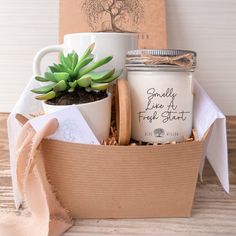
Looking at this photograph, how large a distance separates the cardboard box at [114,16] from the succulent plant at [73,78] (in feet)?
0.84

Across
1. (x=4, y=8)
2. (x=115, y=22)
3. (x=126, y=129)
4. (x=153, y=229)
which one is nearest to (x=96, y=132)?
(x=126, y=129)

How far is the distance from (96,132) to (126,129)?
0.17 feet

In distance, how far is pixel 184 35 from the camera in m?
0.76

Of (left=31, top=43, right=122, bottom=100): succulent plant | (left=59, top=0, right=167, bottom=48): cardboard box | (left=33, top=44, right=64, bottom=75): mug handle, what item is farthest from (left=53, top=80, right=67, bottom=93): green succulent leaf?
(left=59, top=0, right=167, bottom=48): cardboard box

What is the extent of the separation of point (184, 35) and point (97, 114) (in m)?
0.40

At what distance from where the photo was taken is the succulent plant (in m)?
0.45

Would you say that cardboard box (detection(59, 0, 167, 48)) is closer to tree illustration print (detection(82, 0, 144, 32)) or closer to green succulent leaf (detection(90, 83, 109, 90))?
tree illustration print (detection(82, 0, 144, 32))

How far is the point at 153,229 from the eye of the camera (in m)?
0.45

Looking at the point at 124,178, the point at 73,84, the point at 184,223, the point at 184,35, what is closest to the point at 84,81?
the point at 73,84

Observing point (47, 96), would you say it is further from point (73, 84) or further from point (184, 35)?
point (184, 35)

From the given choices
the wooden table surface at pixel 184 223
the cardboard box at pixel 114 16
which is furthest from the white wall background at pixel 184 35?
the wooden table surface at pixel 184 223

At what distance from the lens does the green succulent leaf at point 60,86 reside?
44 cm

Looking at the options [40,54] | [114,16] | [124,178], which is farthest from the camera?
[114,16]

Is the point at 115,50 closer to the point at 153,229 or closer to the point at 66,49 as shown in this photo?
the point at 66,49
